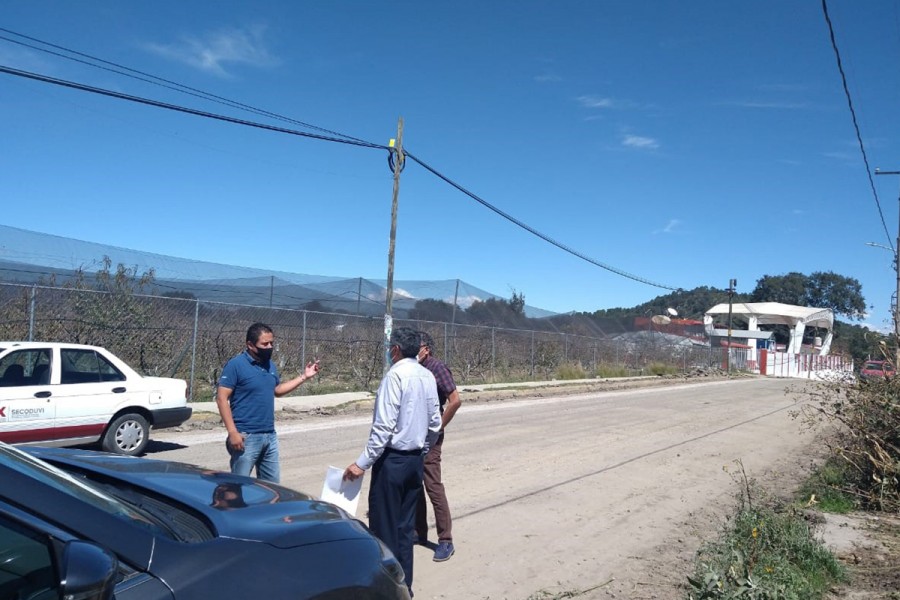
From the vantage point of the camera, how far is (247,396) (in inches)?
216

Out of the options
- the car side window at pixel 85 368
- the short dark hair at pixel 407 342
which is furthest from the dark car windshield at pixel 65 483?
the car side window at pixel 85 368

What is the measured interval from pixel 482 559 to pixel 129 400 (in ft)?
19.6

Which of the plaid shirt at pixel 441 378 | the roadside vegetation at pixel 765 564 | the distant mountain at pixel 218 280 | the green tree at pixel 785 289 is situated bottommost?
the roadside vegetation at pixel 765 564

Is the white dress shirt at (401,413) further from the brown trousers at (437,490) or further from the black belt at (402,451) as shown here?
the brown trousers at (437,490)

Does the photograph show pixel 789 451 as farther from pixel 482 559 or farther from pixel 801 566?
pixel 482 559

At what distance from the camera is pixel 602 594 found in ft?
17.2

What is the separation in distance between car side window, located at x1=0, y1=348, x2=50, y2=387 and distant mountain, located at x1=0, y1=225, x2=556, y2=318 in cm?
840

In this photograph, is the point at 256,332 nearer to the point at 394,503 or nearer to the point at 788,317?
the point at 394,503

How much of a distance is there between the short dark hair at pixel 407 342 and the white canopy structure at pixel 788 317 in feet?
221

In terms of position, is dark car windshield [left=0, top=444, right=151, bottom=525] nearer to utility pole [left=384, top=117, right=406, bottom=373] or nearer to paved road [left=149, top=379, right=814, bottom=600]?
paved road [left=149, top=379, right=814, bottom=600]

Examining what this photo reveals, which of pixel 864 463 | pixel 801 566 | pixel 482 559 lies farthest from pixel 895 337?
pixel 482 559

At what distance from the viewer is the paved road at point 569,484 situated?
18.4ft

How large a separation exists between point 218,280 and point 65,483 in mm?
23633

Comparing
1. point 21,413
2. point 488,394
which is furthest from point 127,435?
point 488,394
